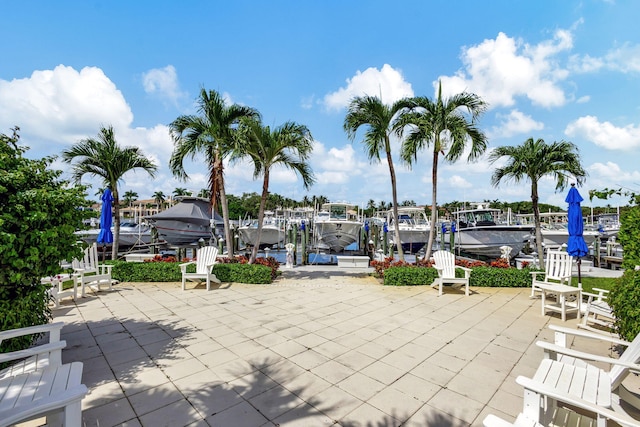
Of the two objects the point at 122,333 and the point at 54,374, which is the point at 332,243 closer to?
the point at 122,333

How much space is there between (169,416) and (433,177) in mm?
9245

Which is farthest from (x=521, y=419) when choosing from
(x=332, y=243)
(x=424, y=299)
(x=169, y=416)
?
(x=332, y=243)

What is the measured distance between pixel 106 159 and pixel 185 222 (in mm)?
10629

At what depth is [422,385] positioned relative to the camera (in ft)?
10.5

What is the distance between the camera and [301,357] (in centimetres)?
386

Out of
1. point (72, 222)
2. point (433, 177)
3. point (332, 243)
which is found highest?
point (433, 177)

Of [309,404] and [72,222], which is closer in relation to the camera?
[309,404]

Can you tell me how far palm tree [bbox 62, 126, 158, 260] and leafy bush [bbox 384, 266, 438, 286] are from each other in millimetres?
9638

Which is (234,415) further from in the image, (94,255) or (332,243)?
(332,243)

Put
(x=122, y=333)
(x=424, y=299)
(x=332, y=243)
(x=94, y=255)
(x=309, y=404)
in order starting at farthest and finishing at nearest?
1. (x=332, y=243)
2. (x=94, y=255)
3. (x=424, y=299)
4. (x=122, y=333)
5. (x=309, y=404)

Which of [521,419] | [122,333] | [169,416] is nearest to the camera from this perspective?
[521,419]

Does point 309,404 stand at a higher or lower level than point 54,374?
lower

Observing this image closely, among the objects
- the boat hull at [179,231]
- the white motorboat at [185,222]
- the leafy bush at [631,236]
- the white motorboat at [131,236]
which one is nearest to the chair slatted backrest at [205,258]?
the leafy bush at [631,236]

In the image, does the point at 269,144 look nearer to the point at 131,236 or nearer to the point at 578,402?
the point at 578,402
